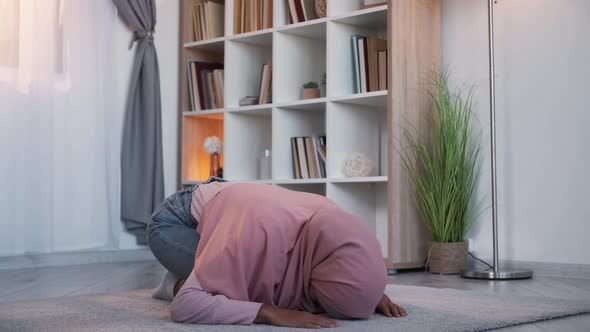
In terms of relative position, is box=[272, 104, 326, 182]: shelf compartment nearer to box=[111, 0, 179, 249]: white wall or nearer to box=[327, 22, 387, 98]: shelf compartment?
box=[327, 22, 387, 98]: shelf compartment

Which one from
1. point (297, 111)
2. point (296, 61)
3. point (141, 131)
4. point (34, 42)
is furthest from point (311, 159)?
point (34, 42)

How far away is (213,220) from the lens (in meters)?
2.13

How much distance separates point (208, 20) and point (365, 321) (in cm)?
357

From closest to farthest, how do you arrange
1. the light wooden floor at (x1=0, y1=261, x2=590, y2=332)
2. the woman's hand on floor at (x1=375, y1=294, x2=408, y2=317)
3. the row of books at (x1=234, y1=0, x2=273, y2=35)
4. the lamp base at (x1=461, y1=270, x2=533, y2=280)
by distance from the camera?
the woman's hand on floor at (x1=375, y1=294, x2=408, y2=317) → the light wooden floor at (x1=0, y1=261, x2=590, y2=332) → the lamp base at (x1=461, y1=270, x2=533, y2=280) → the row of books at (x1=234, y1=0, x2=273, y2=35)

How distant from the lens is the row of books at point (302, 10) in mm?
4629

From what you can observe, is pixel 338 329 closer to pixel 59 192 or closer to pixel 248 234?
pixel 248 234

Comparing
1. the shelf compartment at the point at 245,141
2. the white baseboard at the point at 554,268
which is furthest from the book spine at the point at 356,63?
the white baseboard at the point at 554,268

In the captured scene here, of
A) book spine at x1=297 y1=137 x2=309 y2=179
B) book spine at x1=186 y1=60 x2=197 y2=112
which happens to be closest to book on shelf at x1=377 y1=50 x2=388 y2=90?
book spine at x1=297 y1=137 x2=309 y2=179

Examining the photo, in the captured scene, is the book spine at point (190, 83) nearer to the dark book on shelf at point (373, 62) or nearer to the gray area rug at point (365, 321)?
the dark book on shelf at point (373, 62)

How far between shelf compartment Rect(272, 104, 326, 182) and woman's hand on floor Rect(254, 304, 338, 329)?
2.68 m

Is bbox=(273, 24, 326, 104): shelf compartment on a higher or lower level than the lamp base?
higher

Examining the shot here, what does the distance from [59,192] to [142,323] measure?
256 cm

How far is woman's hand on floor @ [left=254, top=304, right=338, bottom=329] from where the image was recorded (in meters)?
1.92

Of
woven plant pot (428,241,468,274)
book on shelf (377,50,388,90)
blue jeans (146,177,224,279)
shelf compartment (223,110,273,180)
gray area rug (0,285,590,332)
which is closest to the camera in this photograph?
gray area rug (0,285,590,332)
